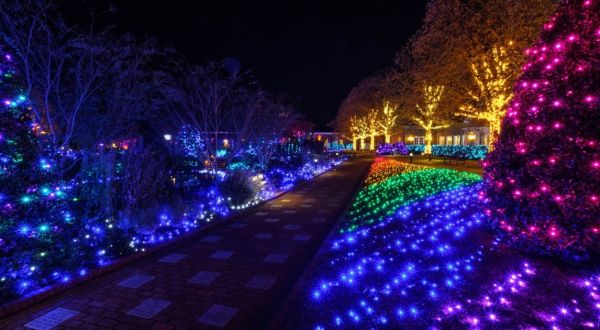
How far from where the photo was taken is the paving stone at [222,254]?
4983mm

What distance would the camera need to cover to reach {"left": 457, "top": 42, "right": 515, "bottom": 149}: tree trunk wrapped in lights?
12270mm

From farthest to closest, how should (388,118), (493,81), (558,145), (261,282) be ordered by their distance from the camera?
(388,118) → (493,81) → (261,282) → (558,145)

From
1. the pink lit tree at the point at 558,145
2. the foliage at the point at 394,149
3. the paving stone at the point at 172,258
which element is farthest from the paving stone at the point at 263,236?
the foliage at the point at 394,149

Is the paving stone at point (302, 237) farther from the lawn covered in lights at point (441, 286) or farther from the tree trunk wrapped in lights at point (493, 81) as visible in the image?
the tree trunk wrapped in lights at point (493, 81)

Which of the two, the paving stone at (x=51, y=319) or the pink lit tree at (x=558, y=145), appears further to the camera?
the pink lit tree at (x=558, y=145)

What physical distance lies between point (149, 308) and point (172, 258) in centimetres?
163

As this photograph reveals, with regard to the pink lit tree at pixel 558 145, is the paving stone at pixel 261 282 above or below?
below

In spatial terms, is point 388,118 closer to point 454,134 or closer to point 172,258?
point 454,134

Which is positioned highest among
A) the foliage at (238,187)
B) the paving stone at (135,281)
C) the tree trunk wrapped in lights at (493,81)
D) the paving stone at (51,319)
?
the tree trunk wrapped in lights at (493,81)

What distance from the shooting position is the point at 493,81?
42.1 feet

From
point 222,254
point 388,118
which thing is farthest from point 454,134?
point 222,254

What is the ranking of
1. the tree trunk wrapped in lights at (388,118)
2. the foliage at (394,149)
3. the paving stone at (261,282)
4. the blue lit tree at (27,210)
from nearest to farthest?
1. the blue lit tree at (27,210)
2. the paving stone at (261,282)
3. the foliage at (394,149)
4. the tree trunk wrapped in lights at (388,118)

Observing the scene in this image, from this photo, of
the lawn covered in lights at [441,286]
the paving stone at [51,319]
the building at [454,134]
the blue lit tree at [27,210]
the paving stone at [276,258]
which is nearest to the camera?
the lawn covered in lights at [441,286]

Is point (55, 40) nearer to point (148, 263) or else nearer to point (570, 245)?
point (148, 263)
